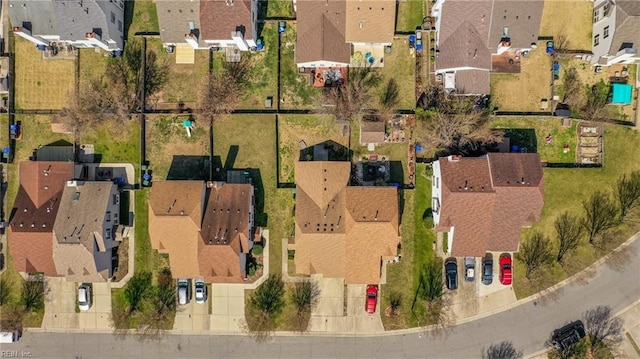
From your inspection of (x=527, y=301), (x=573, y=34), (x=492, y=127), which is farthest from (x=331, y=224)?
(x=573, y=34)

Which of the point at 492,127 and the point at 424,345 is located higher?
the point at 492,127

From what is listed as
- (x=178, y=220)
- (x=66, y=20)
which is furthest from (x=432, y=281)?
(x=66, y=20)

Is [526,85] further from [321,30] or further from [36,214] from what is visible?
[36,214]

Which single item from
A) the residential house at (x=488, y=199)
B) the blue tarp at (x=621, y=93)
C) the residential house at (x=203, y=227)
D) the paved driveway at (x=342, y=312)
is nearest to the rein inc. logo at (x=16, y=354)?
the residential house at (x=203, y=227)

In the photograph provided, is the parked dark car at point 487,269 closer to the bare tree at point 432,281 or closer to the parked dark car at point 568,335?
the bare tree at point 432,281

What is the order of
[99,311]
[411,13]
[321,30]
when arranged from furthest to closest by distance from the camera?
[99,311] → [411,13] → [321,30]

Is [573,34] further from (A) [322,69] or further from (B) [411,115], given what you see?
(A) [322,69]
